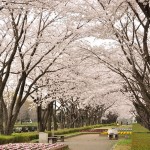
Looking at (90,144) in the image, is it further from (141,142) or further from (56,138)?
(141,142)

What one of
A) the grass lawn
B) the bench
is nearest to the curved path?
the bench

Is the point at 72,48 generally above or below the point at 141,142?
above

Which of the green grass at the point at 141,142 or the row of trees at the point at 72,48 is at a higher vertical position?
the row of trees at the point at 72,48

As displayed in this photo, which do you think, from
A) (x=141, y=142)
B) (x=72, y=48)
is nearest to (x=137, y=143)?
(x=141, y=142)

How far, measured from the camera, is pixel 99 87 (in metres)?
31.9

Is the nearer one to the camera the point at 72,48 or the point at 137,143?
the point at 137,143

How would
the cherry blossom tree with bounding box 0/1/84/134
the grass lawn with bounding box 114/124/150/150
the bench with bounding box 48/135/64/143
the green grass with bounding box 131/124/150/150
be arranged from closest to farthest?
the green grass with bounding box 131/124/150/150 → the grass lawn with bounding box 114/124/150/150 → the cherry blossom tree with bounding box 0/1/84/134 → the bench with bounding box 48/135/64/143

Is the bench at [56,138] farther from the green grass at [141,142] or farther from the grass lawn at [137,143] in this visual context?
the green grass at [141,142]

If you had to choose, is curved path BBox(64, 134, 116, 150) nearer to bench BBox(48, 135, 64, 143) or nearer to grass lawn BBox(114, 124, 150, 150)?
bench BBox(48, 135, 64, 143)

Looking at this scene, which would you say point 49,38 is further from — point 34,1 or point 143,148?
point 143,148

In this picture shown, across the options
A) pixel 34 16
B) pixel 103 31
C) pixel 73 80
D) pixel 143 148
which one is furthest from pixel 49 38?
pixel 143 148

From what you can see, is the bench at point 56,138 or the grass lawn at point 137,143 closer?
the grass lawn at point 137,143

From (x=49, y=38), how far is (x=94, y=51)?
6156 mm

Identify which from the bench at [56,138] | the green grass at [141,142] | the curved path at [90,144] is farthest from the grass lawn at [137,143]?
the bench at [56,138]
